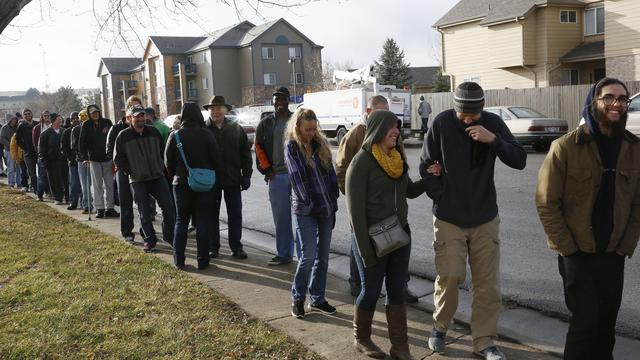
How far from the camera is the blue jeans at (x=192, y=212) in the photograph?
6.81 metres

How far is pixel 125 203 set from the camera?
27.8ft

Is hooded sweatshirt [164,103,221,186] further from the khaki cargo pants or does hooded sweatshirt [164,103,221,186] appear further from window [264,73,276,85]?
window [264,73,276,85]

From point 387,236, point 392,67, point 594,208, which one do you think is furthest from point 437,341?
point 392,67

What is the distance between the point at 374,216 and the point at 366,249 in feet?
0.77

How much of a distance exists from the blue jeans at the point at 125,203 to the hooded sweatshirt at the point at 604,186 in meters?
6.47

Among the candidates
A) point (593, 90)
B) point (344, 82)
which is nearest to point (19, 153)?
point (593, 90)

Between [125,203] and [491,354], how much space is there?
590cm

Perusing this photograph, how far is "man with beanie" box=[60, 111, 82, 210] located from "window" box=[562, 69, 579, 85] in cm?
2545

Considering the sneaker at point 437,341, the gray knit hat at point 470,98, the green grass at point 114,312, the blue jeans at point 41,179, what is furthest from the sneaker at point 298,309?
the blue jeans at point 41,179

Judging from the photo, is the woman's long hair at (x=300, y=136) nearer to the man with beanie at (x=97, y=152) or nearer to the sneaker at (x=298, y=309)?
the sneaker at (x=298, y=309)

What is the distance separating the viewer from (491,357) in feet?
13.6

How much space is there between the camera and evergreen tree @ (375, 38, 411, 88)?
2269 inches

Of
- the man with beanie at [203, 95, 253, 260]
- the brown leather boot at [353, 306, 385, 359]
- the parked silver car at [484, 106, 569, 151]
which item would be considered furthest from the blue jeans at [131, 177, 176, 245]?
the parked silver car at [484, 106, 569, 151]

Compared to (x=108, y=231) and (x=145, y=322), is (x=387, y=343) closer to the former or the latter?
(x=145, y=322)
